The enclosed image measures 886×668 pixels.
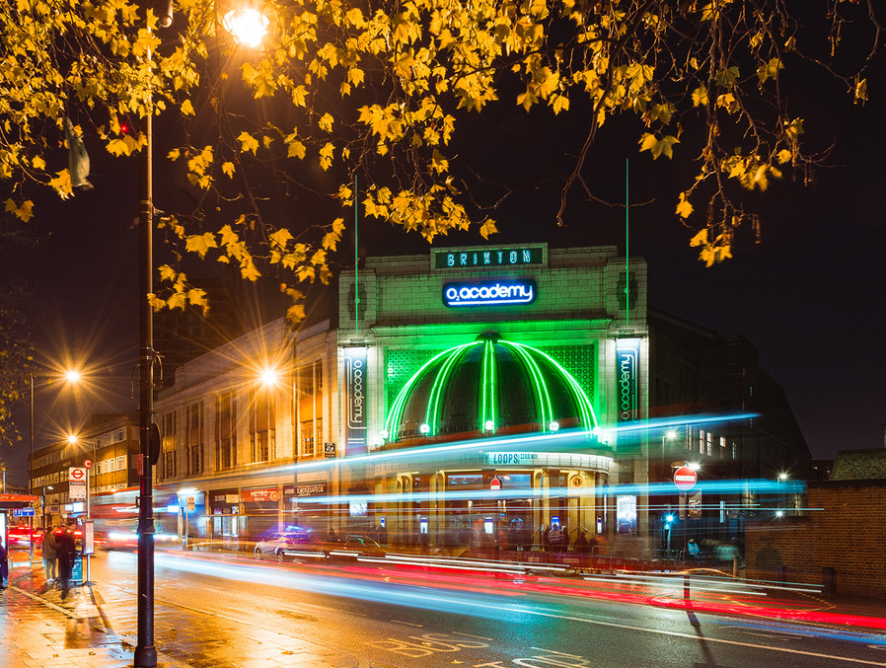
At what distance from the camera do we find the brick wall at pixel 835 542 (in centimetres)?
2041

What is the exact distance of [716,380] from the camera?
2290 inches

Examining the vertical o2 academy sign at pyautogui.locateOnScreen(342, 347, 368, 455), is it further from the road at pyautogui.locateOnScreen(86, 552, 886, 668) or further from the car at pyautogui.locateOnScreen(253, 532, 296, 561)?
the road at pyautogui.locateOnScreen(86, 552, 886, 668)

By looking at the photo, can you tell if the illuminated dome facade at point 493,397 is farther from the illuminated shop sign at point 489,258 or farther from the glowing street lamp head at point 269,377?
the glowing street lamp head at point 269,377

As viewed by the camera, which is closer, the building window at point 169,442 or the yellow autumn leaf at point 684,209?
the yellow autumn leaf at point 684,209

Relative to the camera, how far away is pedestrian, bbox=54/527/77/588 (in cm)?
2195

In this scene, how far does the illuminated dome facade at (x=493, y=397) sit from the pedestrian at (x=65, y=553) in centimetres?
1990

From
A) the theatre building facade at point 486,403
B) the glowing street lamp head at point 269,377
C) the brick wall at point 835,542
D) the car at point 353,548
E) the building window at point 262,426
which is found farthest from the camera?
the building window at point 262,426

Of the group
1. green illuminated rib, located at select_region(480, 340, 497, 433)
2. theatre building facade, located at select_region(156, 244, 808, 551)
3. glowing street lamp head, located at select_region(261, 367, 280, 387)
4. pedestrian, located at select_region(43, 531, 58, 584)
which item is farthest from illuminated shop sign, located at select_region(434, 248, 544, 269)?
pedestrian, located at select_region(43, 531, 58, 584)

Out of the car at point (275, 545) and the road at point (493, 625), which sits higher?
the road at point (493, 625)

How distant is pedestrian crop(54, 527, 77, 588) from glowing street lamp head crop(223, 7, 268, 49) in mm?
17621

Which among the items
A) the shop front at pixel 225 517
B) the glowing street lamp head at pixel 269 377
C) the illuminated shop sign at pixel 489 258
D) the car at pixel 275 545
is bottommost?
the shop front at pixel 225 517

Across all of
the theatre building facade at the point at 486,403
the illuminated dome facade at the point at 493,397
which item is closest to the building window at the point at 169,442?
the theatre building facade at the point at 486,403

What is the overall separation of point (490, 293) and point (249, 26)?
118 ft

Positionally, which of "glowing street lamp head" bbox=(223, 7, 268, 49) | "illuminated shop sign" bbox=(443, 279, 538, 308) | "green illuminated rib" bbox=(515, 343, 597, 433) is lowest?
"green illuminated rib" bbox=(515, 343, 597, 433)
